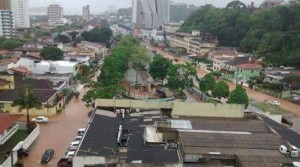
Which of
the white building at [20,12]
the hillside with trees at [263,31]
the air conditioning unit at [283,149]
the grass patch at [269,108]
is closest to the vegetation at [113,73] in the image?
the grass patch at [269,108]

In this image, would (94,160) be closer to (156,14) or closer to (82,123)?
(82,123)

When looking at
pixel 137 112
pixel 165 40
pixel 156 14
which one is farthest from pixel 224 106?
pixel 156 14

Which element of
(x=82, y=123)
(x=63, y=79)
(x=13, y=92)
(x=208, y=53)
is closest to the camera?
(x=82, y=123)

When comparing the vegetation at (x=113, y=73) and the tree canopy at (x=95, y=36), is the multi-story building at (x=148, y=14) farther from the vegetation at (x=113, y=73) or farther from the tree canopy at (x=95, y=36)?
the vegetation at (x=113, y=73)

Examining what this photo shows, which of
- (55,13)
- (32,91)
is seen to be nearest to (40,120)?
(32,91)

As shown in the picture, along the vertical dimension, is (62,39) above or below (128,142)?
above

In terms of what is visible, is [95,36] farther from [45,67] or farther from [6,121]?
[6,121]
